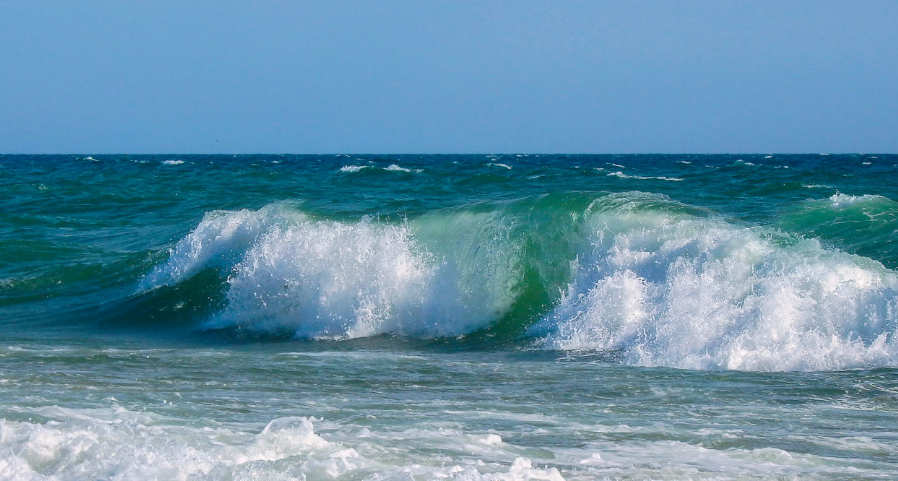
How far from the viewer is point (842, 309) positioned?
8055 millimetres

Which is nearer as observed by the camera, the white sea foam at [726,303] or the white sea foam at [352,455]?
the white sea foam at [352,455]

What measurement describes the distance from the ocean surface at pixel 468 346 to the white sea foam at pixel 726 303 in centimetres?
2

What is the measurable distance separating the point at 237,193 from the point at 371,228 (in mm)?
15837

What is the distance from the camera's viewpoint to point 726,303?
8.49 m

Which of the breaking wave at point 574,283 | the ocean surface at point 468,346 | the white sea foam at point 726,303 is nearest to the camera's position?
the ocean surface at point 468,346

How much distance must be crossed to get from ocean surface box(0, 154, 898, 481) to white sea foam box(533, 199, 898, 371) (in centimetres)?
2

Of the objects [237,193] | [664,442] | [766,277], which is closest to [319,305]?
[766,277]

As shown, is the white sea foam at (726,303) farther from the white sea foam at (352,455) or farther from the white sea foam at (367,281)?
the white sea foam at (352,455)

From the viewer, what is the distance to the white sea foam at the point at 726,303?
7578 millimetres

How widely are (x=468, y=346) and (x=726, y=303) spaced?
252 centimetres

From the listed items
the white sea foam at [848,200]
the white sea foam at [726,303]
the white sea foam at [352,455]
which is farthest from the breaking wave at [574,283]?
the white sea foam at [848,200]

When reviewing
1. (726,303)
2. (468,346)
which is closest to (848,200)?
(726,303)

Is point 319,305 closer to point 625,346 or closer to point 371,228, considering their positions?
point 371,228

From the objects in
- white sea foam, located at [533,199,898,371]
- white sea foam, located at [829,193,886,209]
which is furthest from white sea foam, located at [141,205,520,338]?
white sea foam, located at [829,193,886,209]
